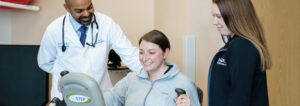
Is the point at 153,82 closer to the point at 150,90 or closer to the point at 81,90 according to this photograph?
the point at 150,90

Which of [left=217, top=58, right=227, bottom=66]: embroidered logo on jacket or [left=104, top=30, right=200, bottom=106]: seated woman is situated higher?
[left=217, top=58, right=227, bottom=66]: embroidered logo on jacket

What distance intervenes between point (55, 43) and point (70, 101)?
99 cm

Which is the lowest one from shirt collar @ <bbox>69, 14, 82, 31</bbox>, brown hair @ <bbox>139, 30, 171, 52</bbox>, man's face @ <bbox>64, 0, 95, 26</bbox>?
brown hair @ <bbox>139, 30, 171, 52</bbox>

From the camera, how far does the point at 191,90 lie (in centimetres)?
144

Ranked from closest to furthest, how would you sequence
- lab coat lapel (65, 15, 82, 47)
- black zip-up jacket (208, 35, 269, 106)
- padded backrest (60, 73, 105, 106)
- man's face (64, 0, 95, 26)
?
padded backrest (60, 73, 105, 106) → black zip-up jacket (208, 35, 269, 106) → man's face (64, 0, 95, 26) → lab coat lapel (65, 15, 82, 47)

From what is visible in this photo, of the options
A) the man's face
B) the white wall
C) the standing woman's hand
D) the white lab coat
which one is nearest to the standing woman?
the standing woman's hand

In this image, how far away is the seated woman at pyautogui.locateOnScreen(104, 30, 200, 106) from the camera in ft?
4.78

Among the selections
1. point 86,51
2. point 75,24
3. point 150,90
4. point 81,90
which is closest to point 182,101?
point 150,90

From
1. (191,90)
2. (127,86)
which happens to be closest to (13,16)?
(127,86)

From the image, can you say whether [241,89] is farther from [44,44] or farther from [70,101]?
[44,44]

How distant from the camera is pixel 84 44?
70.9 inches

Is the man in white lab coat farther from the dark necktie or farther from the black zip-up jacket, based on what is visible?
the black zip-up jacket

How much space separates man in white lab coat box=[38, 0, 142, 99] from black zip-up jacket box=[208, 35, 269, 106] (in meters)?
0.67

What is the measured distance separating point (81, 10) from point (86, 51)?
26 cm
